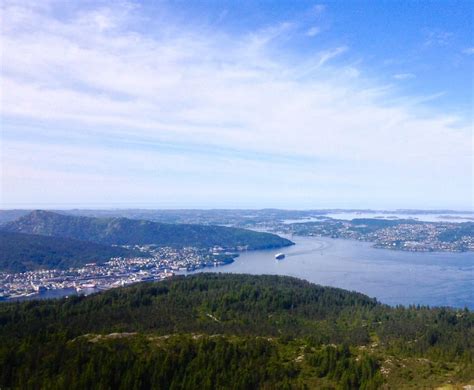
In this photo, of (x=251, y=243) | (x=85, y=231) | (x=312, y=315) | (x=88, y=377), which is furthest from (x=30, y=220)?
(x=88, y=377)

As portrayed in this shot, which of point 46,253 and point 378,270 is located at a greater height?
point 46,253

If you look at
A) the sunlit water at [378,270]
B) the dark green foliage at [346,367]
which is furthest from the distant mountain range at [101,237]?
the dark green foliage at [346,367]

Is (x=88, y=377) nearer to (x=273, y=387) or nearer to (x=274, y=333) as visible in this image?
(x=273, y=387)

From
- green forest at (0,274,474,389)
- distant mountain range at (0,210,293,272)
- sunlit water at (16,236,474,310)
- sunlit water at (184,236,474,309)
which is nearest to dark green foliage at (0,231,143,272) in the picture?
distant mountain range at (0,210,293,272)

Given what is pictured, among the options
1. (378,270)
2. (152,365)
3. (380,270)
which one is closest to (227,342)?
(152,365)

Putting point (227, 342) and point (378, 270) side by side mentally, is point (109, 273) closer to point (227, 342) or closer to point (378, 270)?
point (378, 270)
